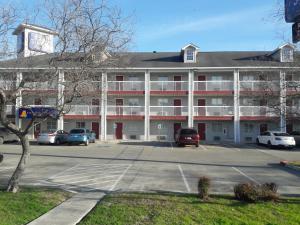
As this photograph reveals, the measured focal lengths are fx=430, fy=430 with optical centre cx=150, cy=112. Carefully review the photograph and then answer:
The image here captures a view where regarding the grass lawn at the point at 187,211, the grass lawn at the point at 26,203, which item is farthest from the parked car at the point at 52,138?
the grass lawn at the point at 187,211

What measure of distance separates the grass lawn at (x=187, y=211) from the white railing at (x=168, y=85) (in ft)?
120

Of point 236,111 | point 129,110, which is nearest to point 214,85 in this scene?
point 236,111

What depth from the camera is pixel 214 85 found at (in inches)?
1854

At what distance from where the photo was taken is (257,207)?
1023cm

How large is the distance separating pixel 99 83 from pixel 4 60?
3.24 metres

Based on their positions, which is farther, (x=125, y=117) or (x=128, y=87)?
(x=128, y=87)

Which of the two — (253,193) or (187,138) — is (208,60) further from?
(253,193)

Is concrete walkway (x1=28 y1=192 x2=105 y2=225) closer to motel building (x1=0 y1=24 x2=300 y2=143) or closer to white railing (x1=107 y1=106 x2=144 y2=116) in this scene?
motel building (x1=0 y1=24 x2=300 y2=143)

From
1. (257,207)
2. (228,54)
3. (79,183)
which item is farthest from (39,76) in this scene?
(228,54)

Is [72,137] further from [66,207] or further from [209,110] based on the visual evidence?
[66,207]

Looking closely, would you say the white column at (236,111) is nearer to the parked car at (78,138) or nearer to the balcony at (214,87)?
the balcony at (214,87)

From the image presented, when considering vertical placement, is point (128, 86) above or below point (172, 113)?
above

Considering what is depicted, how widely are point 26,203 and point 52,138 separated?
98.5ft

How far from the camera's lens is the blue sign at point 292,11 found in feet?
32.6
